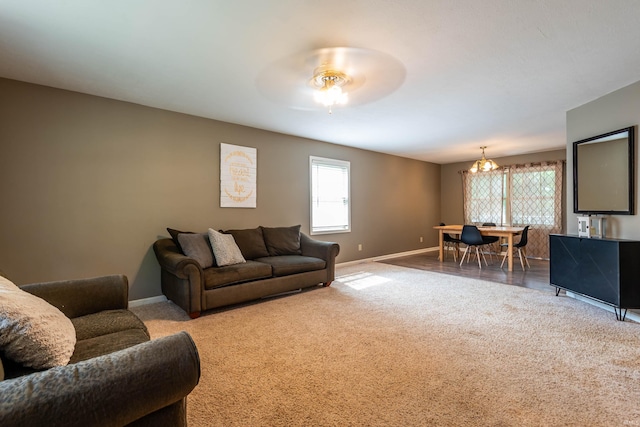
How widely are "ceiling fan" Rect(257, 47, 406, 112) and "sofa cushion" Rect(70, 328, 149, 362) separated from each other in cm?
233

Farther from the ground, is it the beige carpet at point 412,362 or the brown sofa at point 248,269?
the brown sofa at point 248,269

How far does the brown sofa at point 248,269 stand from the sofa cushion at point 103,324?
1.09 metres

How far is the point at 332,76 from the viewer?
8.81 feet

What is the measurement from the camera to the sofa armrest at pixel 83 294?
1830mm

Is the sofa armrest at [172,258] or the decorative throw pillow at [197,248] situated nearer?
the sofa armrest at [172,258]

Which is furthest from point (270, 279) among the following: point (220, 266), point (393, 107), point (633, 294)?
point (633, 294)

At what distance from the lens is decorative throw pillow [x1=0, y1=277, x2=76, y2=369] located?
103 cm

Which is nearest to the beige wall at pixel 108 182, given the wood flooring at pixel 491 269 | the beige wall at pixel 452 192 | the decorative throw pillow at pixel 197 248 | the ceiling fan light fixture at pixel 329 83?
the decorative throw pillow at pixel 197 248

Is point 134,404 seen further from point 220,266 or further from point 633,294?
point 633,294

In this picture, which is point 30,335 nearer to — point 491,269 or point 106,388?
point 106,388

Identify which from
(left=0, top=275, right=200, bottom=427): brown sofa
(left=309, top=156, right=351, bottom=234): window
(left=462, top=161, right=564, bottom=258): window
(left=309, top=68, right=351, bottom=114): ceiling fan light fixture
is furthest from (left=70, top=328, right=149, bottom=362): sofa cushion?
(left=462, top=161, right=564, bottom=258): window

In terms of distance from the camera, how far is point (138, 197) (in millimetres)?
3531

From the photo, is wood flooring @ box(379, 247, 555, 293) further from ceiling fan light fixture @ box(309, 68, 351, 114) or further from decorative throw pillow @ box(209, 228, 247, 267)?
ceiling fan light fixture @ box(309, 68, 351, 114)

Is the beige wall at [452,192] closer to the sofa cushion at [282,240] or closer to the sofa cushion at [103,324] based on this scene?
the sofa cushion at [282,240]
